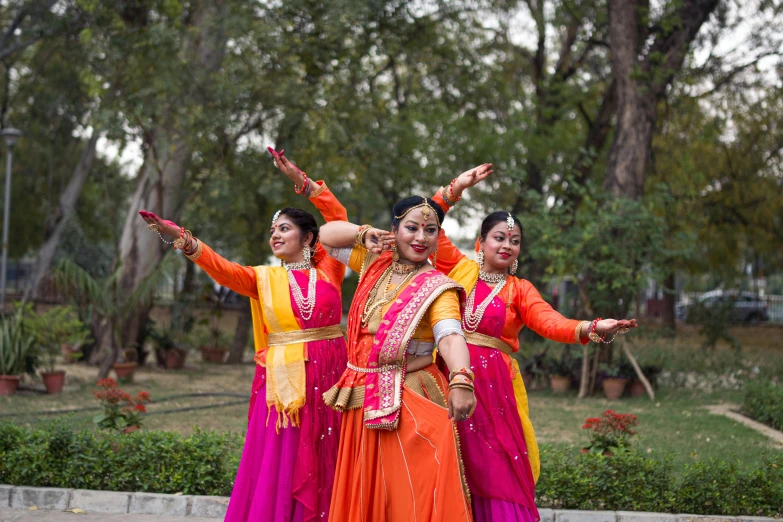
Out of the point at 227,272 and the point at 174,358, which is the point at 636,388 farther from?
the point at 227,272

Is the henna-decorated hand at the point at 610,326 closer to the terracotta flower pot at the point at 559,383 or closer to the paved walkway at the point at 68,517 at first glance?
the paved walkway at the point at 68,517

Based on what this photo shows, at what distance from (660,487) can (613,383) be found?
20.2ft

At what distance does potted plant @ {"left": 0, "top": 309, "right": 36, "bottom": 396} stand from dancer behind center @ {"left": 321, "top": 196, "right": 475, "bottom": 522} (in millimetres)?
7850

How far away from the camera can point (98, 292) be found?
1172 centimetres

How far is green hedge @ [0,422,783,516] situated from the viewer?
5.41 metres

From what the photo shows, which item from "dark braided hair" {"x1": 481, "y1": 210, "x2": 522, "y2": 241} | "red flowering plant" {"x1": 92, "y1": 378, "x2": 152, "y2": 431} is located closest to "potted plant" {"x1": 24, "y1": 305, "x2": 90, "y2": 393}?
"red flowering plant" {"x1": 92, "y1": 378, "x2": 152, "y2": 431}

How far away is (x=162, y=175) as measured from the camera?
14.1m

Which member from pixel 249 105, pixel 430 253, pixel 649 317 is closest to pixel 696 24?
pixel 249 105

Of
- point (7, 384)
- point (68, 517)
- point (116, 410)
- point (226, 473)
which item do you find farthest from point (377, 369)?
point (7, 384)

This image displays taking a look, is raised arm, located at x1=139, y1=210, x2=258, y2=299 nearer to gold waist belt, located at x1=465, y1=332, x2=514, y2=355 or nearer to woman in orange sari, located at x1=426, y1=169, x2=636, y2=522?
woman in orange sari, located at x1=426, y1=169, x2=636, y2=522

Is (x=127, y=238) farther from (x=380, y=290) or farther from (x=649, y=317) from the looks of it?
(x=649, y=317)

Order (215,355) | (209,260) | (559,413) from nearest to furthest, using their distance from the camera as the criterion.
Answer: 1. (209,260)
2. (559,413)
3. (215,355)

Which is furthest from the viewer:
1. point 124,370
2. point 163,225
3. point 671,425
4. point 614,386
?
point 124,370

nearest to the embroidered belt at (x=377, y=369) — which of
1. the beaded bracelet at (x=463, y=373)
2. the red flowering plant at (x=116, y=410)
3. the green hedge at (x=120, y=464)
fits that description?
the beaded bracelet at (x=463, y=373)
